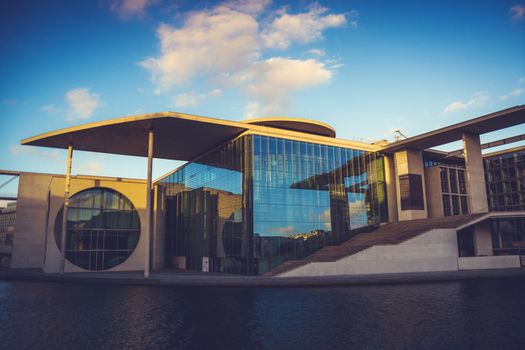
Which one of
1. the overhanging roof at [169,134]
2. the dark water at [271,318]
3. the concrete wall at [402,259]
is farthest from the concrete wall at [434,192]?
the dark water at [271,318]

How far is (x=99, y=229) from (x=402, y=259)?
30985 mm

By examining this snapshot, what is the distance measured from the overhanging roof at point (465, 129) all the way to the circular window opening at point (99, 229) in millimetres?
30499

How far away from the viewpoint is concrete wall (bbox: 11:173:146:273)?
4408 cm

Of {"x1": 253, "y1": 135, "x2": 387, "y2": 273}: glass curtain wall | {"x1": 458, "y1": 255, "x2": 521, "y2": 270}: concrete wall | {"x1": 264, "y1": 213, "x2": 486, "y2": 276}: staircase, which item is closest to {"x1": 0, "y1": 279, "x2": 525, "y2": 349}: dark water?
{"x1": 264, "y1": 213, "x2": 486, "y2": 276}: staircase

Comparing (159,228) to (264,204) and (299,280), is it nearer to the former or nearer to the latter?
(264,204)

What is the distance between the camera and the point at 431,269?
3588 cm

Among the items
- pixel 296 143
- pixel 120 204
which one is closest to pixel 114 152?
pixel 120 204

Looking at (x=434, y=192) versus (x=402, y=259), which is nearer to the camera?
(x=402, y=259)

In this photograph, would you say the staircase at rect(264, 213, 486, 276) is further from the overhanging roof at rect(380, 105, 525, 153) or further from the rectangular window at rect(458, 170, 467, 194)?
the rectangular window at rect(458, 170, 467, 194)

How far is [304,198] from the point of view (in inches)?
1542

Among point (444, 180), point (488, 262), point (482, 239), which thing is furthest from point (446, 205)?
point (488, 262)

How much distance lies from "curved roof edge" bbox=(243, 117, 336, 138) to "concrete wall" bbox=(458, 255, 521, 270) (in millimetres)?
19212

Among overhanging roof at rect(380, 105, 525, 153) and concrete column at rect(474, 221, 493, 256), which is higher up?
overhanging roof at rect(380, 105, 525, 153)

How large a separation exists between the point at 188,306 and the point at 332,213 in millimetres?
22739
